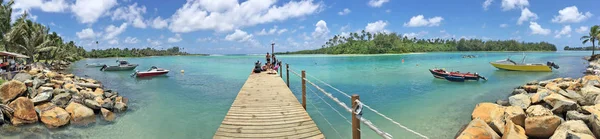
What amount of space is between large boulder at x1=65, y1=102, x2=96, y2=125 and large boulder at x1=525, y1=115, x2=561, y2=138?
13.4 meters

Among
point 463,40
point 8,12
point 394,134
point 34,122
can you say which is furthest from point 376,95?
point 463,40

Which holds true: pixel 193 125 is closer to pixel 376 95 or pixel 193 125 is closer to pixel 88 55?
pixel 376 95

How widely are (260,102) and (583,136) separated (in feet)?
25.0

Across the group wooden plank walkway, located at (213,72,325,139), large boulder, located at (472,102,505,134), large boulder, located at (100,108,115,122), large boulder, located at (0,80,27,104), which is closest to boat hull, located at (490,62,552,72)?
large boulder, located at (472,102,505,134)

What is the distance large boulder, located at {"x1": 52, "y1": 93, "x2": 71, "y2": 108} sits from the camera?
12141 mm

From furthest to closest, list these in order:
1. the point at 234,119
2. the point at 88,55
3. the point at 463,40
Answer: the point at 463,40, the point at 88,55, the point at 234,119

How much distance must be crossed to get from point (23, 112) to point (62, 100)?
171 cm

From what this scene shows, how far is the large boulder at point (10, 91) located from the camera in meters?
11.0

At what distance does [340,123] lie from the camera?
11.1 metres

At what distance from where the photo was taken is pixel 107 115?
40.1ft

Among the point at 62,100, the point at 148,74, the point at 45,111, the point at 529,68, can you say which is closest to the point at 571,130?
the point at 45,111

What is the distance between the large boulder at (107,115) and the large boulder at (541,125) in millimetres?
13168

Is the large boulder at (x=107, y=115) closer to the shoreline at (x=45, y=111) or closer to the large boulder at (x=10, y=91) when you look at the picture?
the shoreline at (x=45, y=111)

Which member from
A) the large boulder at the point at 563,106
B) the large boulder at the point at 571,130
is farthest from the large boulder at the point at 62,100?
the large boulder at the point at 563,106
